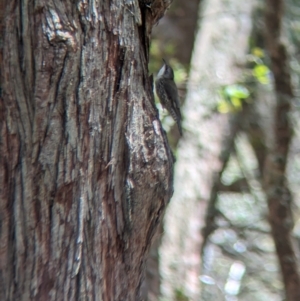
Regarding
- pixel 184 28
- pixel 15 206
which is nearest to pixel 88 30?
pixel 15 206

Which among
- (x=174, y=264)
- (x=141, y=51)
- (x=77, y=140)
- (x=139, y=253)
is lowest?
(x=174, y=264)

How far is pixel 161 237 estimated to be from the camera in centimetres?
325

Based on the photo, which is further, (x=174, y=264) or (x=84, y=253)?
(x=174, y=264)

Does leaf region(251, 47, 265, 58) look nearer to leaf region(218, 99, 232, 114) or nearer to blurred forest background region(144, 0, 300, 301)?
blurred forest background region(144, 0, 300, 301)

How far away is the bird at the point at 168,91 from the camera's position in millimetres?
2514

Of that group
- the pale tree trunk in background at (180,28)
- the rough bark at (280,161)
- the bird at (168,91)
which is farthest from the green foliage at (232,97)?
the pale tree trunk in background at (180,28)

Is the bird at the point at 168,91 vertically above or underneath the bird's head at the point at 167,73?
underneath

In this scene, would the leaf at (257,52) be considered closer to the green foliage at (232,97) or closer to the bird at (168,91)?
the green foliage at (232,97)

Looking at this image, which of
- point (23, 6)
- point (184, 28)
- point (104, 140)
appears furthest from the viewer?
point (184, 28)

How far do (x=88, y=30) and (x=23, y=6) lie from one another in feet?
0.50

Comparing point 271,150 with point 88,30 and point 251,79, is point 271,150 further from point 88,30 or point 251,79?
point 88,30

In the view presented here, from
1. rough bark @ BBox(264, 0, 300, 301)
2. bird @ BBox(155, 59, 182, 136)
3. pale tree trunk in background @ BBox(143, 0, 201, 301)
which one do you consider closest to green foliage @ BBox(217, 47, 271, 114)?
rough bark @ BBox(264, 0, 300, 301)

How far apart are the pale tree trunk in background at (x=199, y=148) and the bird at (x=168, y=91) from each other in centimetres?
62

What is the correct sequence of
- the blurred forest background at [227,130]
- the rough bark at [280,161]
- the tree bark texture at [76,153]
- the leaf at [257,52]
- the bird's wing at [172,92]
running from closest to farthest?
the tree bark texture at [76,153] < the bird's wing at [172,92] < the rough bark at [280,161] < the blurred forest background at [227,130] < the leaf at [257,52]
